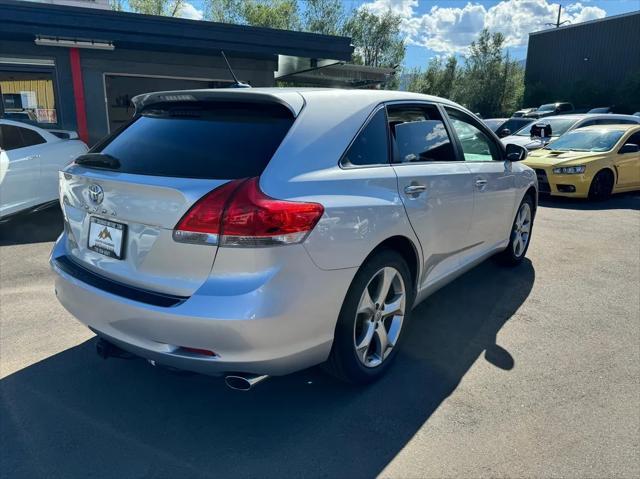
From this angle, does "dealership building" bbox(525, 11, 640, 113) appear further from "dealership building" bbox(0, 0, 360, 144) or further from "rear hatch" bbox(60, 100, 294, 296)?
"rear hatch" bbox(60, 100, 294, 296)

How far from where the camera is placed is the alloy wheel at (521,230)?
492cm

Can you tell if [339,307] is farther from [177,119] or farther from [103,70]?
[103,70]

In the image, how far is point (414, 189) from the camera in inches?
119

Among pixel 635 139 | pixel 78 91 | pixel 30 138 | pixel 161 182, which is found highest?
pixel 78 91

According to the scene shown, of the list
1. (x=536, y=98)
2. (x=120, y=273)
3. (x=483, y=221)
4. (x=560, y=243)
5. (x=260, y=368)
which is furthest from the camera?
(x=536, y=98)

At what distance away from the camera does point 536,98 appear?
40531mm

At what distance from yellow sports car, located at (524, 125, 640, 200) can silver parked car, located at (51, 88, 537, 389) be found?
675 centimetres

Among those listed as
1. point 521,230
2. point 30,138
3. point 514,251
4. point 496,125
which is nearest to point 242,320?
point 514,251

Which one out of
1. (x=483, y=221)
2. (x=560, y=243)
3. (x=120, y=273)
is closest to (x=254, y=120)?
(x=120, y=273)

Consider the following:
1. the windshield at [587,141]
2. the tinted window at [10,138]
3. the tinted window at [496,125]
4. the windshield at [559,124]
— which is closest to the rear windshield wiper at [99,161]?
the tinted window at [10,138]

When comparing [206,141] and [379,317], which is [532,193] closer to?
[379,317]

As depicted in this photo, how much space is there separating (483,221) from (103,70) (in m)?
9.72

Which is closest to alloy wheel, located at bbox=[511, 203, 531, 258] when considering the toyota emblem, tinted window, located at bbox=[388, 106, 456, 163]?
tinted window, located at bbox=[388, 106, 456, 163]

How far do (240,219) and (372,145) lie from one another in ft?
3.50
